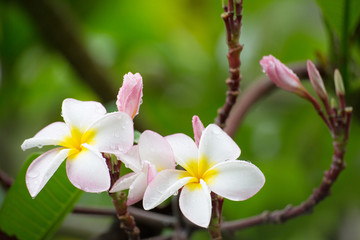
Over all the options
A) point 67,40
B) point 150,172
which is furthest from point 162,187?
point 67,40

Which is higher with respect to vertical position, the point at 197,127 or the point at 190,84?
the point at 197,127

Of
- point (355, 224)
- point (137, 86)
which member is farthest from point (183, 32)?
point (137, 86)

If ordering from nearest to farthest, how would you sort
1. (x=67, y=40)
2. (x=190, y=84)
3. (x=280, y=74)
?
(x=280, y=74)
(x=67, y=40)
(x=190, y=84)

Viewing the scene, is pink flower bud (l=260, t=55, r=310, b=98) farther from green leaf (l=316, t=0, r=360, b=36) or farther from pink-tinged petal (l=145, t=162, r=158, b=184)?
green leaf (l=316, t=0, r=360, b=36)

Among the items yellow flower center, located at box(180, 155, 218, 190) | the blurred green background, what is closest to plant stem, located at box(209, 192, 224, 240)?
yellow flower center, located at box(180, 155, 218, 190)

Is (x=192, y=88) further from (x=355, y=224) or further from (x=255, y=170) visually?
(x=255, y=170)

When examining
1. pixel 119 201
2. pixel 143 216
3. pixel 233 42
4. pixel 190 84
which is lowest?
pixel 190 84

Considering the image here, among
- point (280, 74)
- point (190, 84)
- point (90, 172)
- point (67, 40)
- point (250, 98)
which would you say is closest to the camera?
point (90, 172)

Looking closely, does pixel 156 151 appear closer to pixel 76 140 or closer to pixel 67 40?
pixel 76 140
